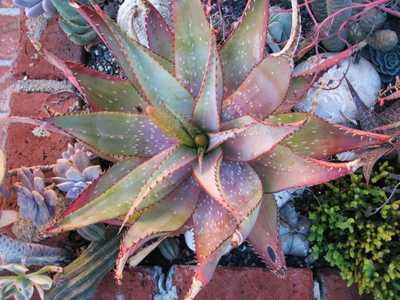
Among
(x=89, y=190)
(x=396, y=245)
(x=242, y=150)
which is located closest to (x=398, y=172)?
(x=396, y=245)

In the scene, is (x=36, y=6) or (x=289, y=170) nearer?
(x=289, y=170)

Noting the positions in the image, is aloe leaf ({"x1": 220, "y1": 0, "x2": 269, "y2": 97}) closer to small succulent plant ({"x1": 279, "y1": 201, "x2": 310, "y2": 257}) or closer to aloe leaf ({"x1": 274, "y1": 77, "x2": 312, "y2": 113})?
aloe leaf ({"x1": 274, "y1": 77, "x2": 312, "y2": 113})

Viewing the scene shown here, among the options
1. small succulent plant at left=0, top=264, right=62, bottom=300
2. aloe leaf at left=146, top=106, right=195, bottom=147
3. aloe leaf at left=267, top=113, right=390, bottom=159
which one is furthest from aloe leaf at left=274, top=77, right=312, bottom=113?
small succulent plant at left=0, top=264, right=62, bottom=300

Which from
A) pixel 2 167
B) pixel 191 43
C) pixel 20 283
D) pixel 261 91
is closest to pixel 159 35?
pixel 191 43

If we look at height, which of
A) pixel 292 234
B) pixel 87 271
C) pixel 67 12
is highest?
pixel 67 12

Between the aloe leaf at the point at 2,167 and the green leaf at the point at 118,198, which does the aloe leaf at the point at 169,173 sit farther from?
the aloe leaf at the point at 2,167

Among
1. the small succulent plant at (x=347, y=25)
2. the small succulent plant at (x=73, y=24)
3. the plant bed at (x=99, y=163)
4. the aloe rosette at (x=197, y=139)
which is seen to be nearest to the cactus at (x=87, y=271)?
the plant bed at (x=99, y=163)

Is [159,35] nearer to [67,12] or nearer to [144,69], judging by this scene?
[144,69]
